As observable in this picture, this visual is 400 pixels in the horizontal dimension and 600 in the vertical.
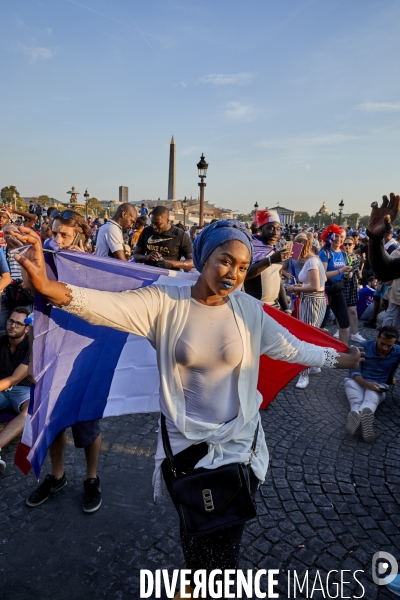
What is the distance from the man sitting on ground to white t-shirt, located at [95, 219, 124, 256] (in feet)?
4.61

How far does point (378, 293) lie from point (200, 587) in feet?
28.4

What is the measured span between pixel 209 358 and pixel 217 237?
0.58 m

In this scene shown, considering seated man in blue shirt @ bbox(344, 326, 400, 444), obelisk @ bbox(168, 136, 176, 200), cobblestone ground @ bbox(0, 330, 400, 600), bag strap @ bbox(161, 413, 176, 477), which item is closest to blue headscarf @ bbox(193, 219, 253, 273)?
bag strap @ bbox(161, 413, 176, 477)

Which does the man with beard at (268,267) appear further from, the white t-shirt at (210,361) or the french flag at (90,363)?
the white t-shirt at (210,361)

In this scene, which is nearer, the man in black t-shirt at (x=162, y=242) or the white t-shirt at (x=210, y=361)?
the white t-shirt at (x=210, y=361)

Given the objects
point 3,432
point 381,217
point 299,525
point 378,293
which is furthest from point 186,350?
point 378,293

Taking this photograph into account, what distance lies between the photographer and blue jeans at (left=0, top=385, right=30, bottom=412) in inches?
156

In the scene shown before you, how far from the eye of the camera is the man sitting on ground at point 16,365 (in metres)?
3.87

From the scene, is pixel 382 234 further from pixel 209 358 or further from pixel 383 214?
pixel 209 358

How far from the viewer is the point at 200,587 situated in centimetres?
192

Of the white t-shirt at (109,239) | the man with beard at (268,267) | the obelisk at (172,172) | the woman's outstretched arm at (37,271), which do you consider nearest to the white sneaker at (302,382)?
the man with beard at (268,267)

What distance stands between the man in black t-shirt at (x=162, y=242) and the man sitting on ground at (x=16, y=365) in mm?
1926

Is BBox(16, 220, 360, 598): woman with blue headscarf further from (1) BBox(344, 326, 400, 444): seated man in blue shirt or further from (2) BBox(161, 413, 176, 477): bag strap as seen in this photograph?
(1) BBox(344, 326, 400, 444): seated man in blue shirt

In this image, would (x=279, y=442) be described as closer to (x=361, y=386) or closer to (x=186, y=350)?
(x=361, y=386)
